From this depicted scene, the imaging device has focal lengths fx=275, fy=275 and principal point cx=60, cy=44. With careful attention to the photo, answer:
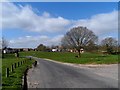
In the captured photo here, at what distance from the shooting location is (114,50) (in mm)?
106250

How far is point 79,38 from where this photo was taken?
8838 cm

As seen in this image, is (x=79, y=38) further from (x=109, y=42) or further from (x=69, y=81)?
(x=69, y=81)

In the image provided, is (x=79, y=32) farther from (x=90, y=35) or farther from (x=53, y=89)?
(x=53, y=89)

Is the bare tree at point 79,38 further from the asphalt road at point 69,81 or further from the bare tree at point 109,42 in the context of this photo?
the asphalt road at point 69,81

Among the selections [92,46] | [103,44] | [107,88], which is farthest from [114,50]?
[107,88]

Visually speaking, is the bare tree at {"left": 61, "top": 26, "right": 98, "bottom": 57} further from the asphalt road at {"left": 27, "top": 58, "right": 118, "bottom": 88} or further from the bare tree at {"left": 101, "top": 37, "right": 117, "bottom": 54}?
the asphalt road at {"left": 27, "top": 58, "right": 118, "bottom": 88}

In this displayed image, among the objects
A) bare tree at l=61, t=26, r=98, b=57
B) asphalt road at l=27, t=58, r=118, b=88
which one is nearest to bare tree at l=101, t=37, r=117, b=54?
bare tree at l=61, t=26, r=98, b=57

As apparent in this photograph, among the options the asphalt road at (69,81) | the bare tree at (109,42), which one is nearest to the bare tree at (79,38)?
the bare tree at (109,42)

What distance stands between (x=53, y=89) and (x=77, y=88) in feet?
4.16

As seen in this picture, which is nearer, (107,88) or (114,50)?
(107,88)

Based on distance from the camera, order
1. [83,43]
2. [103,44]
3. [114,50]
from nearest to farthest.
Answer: [83,43] < [114,50] < [103,44]

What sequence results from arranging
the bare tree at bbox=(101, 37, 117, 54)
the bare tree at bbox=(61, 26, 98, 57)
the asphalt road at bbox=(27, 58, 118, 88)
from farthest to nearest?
the bare tree at bbox=(101, 37, 117, 54), the bare tree at bbox=(61, 26, 98, 57), the asphalt road at bbox=(27, 58, 118, 88)

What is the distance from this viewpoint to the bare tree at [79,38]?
8819 cm

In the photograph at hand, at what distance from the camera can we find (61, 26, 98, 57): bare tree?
289ft
